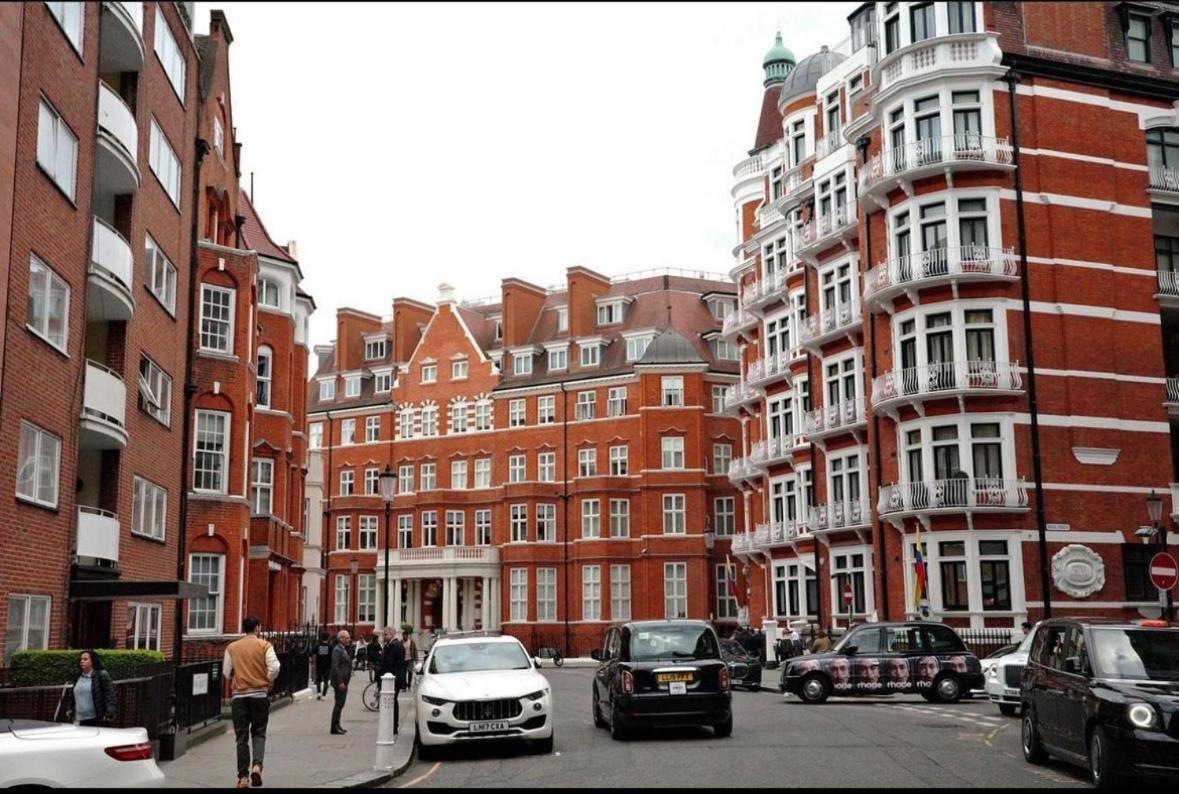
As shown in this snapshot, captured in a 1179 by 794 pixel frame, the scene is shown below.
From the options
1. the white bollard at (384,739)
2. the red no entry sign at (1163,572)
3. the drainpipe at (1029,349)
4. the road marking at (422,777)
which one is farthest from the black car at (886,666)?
the white bollard at (384,739)

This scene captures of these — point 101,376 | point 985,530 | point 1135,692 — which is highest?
point 101,376

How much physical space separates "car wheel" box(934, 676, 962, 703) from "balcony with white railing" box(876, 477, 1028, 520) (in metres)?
8.94

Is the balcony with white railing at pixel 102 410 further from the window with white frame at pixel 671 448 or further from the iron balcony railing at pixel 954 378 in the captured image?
the window with white frame at pixel 671 448

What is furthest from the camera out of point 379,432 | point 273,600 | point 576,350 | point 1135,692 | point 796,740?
point 379,432

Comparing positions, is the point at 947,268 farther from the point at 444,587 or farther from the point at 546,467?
the point at 444,587

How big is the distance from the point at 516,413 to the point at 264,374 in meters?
33.1

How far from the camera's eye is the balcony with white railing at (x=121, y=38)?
22438 mm

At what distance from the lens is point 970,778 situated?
45.4 feet

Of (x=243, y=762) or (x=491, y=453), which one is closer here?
(x=243, y=762)

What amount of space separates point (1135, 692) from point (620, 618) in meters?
52.8

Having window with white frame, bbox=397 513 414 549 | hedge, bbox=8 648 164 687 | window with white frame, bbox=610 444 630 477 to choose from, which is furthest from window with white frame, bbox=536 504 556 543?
hedge, bbox=8 648 164 687

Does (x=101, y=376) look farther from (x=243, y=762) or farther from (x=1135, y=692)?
(x=1135, y=692)

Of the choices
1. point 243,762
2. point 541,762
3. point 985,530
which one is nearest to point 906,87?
point 985,530

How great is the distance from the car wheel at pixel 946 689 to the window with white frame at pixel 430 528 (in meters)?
47.4
